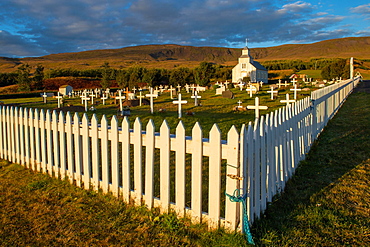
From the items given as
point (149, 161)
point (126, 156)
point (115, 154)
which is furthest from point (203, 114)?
point (149, 161)

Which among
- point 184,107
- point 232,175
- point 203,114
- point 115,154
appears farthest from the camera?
point 184,107

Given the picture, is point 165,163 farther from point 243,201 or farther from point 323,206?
point 323,206

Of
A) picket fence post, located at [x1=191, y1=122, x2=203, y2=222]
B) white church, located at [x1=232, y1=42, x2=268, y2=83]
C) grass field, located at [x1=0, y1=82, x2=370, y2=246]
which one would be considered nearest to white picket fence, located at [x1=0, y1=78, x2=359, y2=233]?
picket fence post, located at [x1=191, y1=122, x2=203, y2=222]

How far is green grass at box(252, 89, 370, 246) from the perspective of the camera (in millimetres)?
2975

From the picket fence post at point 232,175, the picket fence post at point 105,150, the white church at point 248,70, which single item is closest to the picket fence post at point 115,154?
the picket fence post at point 105,150

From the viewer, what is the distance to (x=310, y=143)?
685 cm

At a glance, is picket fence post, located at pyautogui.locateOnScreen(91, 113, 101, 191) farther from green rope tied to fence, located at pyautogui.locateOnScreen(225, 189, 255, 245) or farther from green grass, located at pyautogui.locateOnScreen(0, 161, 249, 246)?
green rope tied to fence, located at pyautogui.locateOnScreen(225, 189, 255, 245)

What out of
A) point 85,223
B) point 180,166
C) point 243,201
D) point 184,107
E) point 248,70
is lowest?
point 85,223

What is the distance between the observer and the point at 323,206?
370 centimetres

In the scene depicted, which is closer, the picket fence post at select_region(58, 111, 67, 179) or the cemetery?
the picket fence post at select_region(58, 111, 67, 179)

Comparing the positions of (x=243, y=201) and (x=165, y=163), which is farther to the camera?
(x=165, y=163)

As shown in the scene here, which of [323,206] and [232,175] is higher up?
[232,175]

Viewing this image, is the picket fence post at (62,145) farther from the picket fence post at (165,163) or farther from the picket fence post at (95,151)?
the picket fence post at (165,163)

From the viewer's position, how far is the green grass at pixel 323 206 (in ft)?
9.76
